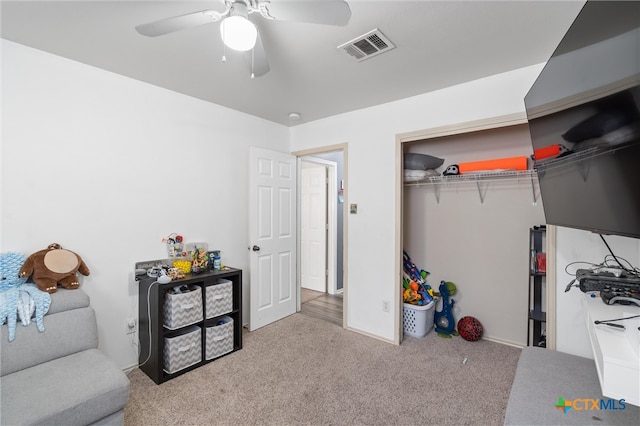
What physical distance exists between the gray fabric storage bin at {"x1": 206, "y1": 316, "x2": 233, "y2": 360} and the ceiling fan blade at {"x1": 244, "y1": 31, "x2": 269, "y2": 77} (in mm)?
2080

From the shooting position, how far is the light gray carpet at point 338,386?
1.85m

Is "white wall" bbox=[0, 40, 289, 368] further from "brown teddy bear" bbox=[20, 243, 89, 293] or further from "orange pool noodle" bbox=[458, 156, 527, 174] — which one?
"orange pool noodle" bbox=[458, 156, 527, 174]

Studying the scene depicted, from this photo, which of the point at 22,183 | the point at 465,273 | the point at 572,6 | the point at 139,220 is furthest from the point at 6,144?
the point at 465,273

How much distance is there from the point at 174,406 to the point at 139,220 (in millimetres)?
1445

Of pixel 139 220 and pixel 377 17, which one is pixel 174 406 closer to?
pixel 139 220

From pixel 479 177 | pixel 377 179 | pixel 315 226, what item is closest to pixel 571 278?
pixel 479 177

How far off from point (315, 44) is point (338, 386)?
239cm

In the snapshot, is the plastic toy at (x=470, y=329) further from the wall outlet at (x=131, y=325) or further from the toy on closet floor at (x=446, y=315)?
the wall outlet at (x=131, y=325)

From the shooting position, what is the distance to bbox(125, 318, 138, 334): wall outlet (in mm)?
2412

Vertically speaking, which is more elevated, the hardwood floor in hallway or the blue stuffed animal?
the blue stuffed animal

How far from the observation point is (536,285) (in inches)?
106

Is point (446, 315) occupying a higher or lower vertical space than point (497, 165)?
lower

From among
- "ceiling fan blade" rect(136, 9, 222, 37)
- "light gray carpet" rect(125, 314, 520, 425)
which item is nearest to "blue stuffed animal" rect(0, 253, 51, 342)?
"light gray carpet" rect(125, 314, 520, 425)

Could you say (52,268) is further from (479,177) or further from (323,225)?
(479,177)
